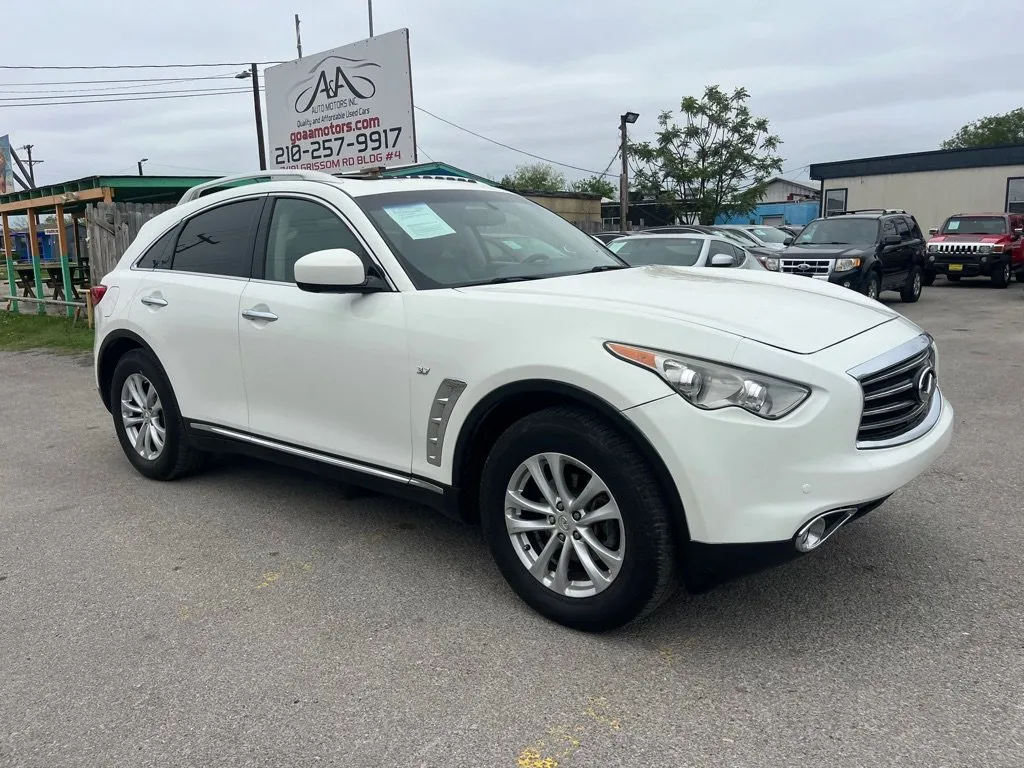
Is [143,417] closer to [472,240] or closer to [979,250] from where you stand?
[472,240]

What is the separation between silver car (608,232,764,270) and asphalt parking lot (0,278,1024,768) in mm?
5962

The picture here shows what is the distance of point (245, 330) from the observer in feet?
13.9

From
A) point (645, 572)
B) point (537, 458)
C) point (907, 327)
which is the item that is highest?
point (907, 327)

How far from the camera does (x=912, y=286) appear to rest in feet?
51.4

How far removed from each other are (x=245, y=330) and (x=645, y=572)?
7.98 feet

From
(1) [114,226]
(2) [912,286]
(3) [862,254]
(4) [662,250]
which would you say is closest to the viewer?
(4) [662,250]

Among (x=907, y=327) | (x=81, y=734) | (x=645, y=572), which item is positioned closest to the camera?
(x=81, y=734)

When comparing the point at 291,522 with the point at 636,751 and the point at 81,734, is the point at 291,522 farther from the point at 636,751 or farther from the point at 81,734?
the point at 636,751

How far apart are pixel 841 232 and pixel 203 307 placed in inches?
508

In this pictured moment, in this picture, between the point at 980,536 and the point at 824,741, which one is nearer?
the point at 824,741

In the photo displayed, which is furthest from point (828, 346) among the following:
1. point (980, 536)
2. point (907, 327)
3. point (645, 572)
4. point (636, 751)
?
point (980, 536)

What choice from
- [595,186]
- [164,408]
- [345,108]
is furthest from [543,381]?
[595,186]

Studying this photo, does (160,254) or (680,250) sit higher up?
(160,254)

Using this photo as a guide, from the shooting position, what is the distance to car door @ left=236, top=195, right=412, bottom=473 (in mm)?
3576
